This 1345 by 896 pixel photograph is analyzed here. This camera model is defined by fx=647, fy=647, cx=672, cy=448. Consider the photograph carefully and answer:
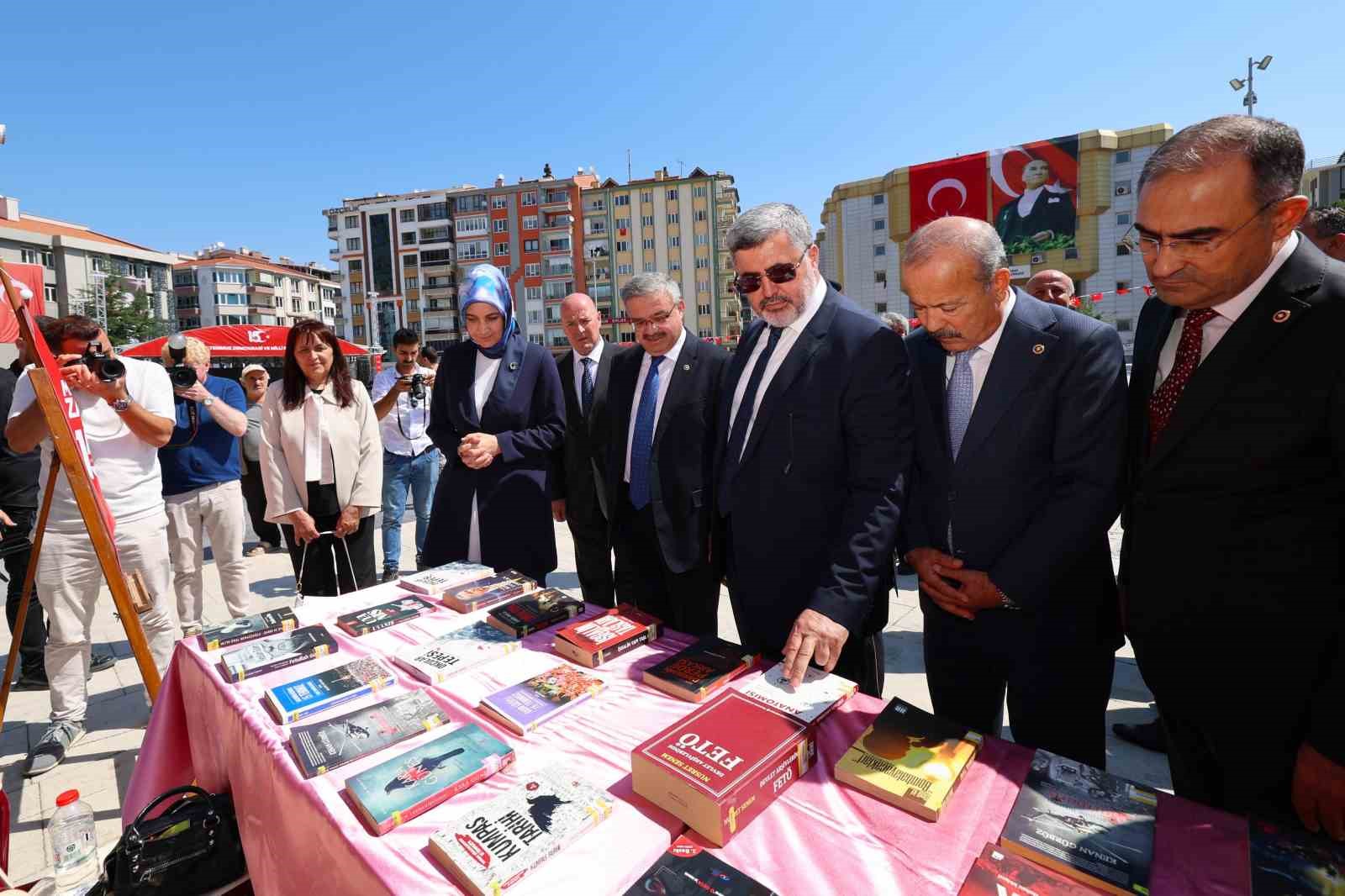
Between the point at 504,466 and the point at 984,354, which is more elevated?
the point at 984,354

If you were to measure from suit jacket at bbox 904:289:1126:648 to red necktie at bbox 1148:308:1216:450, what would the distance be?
8 cm

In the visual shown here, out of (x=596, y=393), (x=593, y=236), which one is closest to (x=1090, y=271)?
(x=593, y=236)

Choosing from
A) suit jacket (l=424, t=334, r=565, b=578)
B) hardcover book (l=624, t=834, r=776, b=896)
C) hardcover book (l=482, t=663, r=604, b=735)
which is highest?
suit jacket (l=424, t=334, r=565, b=578)

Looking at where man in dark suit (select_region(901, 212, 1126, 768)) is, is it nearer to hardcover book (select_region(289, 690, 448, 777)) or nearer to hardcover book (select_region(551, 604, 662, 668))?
hardcover book (select_region(551, 604, 662, 668))

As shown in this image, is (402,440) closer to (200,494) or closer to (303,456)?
(200,494)

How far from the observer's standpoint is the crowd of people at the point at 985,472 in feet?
4.21

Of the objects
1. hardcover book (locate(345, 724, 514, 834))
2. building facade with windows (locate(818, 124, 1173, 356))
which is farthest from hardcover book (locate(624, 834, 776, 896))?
building facade with windows (locate(818, 124, 1173, 356))

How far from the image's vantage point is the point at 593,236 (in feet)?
178

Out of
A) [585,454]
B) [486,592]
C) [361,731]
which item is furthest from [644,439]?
[361,731]

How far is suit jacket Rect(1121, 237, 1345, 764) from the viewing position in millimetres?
1256

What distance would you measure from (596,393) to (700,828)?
2.19 meters

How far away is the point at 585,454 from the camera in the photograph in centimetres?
308

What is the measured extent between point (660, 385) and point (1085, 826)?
1.95 metres

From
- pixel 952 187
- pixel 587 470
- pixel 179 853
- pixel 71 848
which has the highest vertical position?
pixel 952 187
